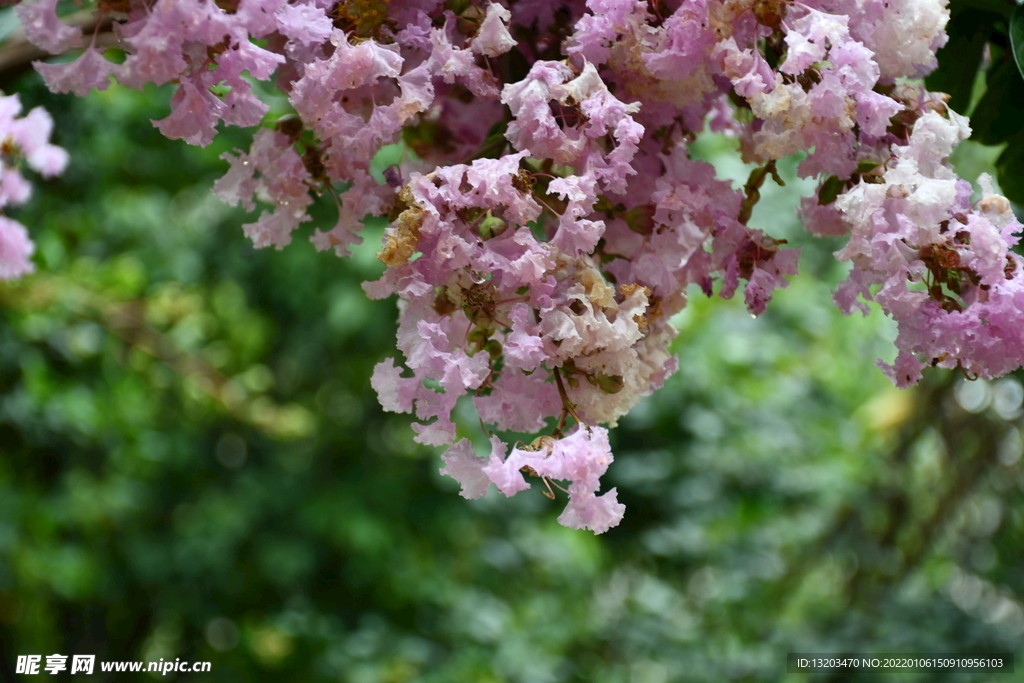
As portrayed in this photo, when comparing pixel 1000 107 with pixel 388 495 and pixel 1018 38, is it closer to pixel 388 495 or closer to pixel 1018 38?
pixel 1018 38

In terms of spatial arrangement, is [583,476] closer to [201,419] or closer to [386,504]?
[386,504]

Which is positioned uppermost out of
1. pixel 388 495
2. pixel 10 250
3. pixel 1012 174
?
pixel 1012 174

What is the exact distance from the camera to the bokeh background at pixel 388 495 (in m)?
1.62

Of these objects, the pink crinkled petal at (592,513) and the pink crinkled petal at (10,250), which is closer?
the pink crinkled petal at (592,513)

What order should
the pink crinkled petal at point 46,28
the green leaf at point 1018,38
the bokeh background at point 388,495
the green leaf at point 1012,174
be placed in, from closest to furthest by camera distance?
the pink crinkled petal at point 46,28, the green leaf at point 1018,38, the green leaf at point 1012,174, the bokeh background at point 388,495

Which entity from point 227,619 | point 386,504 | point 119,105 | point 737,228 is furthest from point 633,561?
point 737,228

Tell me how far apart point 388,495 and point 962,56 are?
1.58m

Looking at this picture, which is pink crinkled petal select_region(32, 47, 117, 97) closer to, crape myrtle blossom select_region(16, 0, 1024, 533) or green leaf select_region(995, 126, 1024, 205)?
crape myrtle blossom select_region(16, 0, 1024, 533)

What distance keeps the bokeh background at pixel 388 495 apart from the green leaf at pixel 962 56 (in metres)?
0.84

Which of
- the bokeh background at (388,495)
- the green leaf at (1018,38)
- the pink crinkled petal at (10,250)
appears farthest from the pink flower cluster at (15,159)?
the bokeh background at (388,495)

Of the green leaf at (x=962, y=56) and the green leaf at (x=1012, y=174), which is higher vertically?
the green leaf at (x=962, y=56)

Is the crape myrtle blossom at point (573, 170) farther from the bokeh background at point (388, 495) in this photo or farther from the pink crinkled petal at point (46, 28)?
the bokeh background at point (388, 495)

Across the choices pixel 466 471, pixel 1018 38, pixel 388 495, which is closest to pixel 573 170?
pixel 466 471

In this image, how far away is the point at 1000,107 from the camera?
0.57 metres
